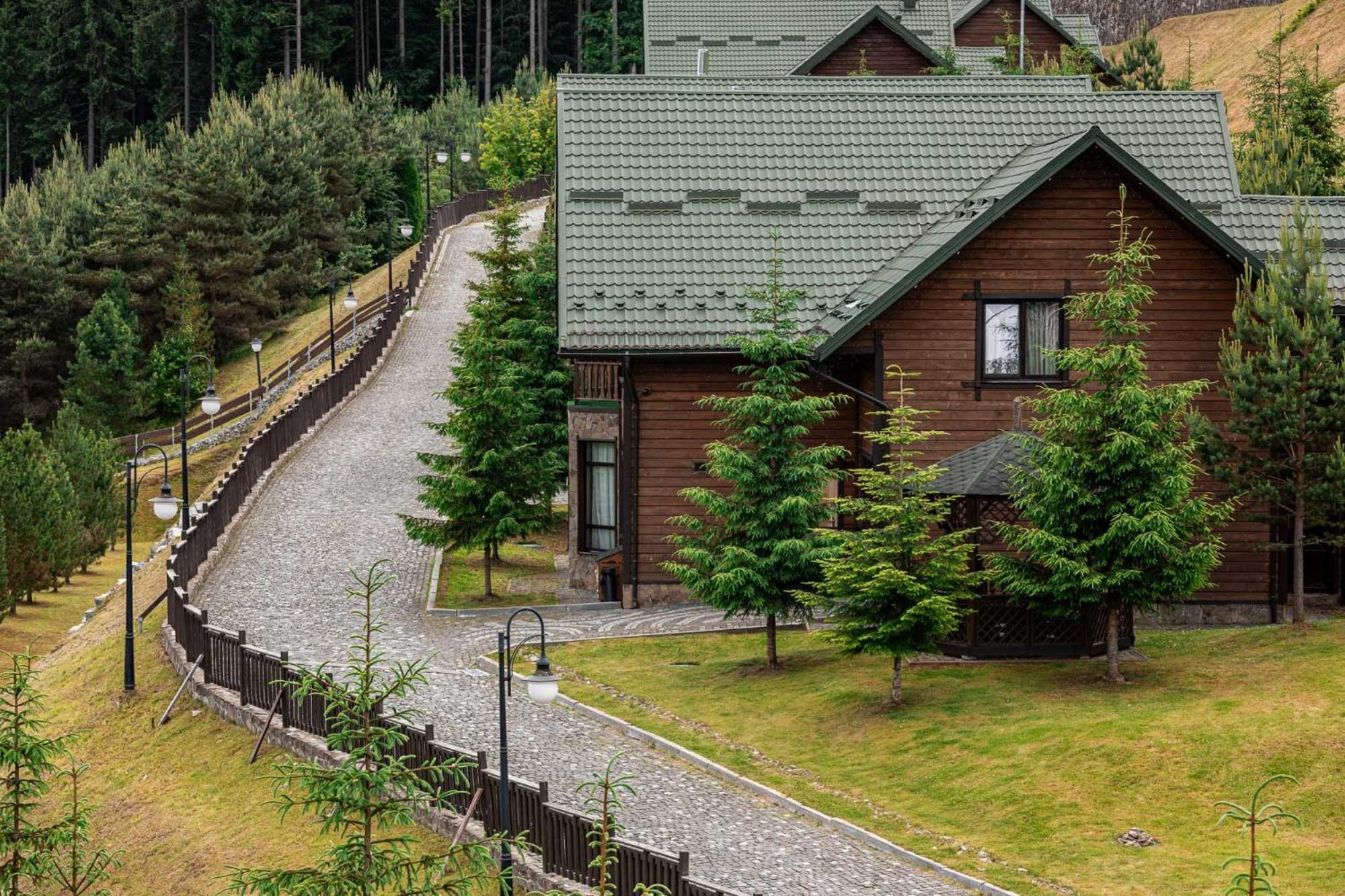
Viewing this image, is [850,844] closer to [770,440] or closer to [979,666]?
[979,666]

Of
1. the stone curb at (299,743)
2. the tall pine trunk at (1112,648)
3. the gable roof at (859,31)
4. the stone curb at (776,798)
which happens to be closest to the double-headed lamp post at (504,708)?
the stone curb at (299,743)

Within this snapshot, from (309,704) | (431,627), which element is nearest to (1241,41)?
(431,627)

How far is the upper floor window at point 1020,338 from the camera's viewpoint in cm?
A: 3012

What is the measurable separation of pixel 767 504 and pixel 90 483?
40774 millimetres

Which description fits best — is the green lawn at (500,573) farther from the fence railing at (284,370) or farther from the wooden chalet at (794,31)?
the fence railing at (284,370)

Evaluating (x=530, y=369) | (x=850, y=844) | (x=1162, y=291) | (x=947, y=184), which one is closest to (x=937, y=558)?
(x=850, y=844)

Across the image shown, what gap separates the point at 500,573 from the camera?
123 ft

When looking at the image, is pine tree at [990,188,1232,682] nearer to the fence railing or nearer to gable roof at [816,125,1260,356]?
gable roof at [816,125,1260,356]

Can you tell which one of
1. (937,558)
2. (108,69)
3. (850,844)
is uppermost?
(108,69)

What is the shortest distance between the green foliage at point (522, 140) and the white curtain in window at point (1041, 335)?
2243 inches

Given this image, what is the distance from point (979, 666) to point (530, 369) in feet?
55.7

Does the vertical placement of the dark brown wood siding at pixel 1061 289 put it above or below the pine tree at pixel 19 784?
above

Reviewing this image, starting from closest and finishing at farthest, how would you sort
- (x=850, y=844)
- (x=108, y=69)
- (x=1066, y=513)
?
1. (x=850, y=844)
2. (x=1066, y=513)
3. (x=108, y=69)

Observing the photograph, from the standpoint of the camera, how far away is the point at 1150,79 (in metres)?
47.9
